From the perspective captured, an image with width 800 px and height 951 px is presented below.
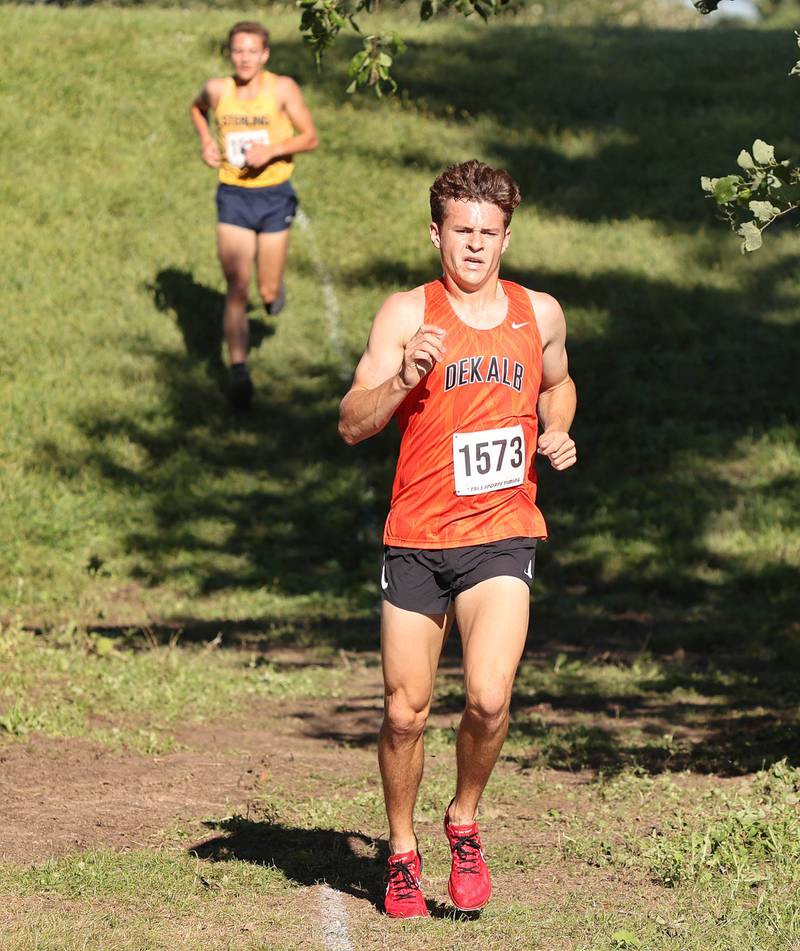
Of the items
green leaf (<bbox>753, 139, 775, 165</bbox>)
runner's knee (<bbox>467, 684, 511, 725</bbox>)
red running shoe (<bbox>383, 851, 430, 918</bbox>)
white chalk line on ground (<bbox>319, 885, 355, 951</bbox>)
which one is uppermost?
green leaf (<bbox>753, 139, 775, 165</bbox>)

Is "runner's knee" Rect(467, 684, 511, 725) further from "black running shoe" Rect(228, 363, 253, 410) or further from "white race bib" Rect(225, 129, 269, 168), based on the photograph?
"black running shoe" Rect(228, 363, 253, 410)

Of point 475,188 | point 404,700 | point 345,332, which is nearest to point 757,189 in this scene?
point 475,188

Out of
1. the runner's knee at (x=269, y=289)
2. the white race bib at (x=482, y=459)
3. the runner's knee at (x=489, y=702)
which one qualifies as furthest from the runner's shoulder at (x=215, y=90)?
the runner's knee at (x=489, y=702)

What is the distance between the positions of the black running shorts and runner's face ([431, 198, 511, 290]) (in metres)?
0.94

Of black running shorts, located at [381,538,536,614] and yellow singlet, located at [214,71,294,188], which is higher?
yellow singlet, located at [214,71,294,188]

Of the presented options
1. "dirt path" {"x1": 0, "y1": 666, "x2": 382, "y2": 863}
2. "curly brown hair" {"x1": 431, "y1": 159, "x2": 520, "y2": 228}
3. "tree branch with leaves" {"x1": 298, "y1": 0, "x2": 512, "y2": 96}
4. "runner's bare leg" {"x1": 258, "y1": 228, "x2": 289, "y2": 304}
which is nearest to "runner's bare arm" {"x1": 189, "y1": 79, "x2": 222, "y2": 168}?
"runner's bare leg" {"x1": 258, "y1": 228, "x2": 289, "y2": 304}

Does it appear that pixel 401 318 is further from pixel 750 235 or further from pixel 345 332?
pixel 345 332

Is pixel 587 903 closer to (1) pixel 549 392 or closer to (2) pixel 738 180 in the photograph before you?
(1) pixel 549 392

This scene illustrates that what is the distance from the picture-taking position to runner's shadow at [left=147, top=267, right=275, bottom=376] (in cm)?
1614

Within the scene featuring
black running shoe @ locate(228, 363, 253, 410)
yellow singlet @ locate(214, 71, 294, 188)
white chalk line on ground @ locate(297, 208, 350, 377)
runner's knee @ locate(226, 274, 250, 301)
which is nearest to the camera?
yellow singlet @ locate(214, 71, 294, 188)

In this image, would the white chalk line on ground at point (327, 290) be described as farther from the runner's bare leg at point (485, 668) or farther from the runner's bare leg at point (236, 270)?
the runner's bare leg at point (485, 668)

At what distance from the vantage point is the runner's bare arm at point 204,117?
529 inches

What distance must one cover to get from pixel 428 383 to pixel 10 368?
10566 mm

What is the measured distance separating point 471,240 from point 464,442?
0.71 meters
